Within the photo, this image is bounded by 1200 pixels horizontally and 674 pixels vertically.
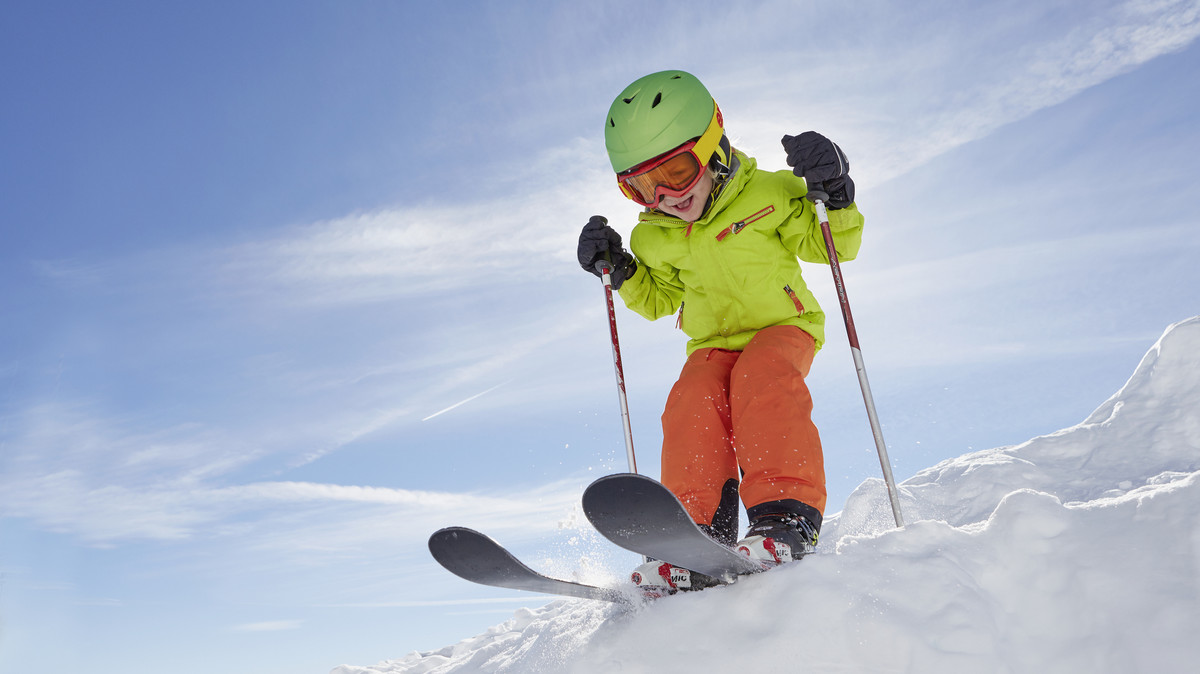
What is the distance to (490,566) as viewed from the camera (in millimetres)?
2846

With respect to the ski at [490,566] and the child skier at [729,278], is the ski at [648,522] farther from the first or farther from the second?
the child skier at [729,278]

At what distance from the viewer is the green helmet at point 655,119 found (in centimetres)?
381

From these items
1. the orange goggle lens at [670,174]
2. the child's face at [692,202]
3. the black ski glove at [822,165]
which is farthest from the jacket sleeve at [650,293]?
the black ski glove at [822,165]

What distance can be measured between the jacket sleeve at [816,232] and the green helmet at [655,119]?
629mm

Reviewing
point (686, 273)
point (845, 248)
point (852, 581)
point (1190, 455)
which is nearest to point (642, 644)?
point (852, 581)

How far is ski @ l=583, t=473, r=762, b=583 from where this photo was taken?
95.3 inches

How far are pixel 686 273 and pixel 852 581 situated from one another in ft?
6.85

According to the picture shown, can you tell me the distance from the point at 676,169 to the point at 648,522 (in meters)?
2.08

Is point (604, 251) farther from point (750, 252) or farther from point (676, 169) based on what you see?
point (750, 252)

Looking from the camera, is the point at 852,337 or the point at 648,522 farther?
the point at 852,337

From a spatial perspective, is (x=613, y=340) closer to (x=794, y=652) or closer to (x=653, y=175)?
(x=653, y=175)

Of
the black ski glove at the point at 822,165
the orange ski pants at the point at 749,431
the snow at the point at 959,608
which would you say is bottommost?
the snow at the point at 959,608

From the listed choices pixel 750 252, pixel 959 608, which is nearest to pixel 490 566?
pixel 959 608

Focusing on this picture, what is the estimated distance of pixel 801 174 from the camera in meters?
3.85
